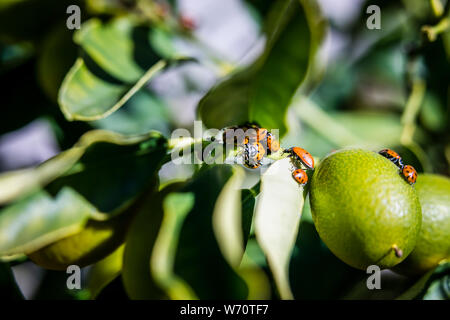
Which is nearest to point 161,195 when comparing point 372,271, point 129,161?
point 129,161

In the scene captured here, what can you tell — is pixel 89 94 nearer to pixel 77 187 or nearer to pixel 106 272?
pixel 77 187

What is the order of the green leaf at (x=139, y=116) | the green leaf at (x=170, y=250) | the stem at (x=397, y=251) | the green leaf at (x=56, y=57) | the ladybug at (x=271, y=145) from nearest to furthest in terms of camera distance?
the green leaf at (x=170, y=250), the stem at (x=397, y=251), the ladybug at (x=271, y=145), the green leaf at (x=56, y=57), the green leaf at (x=139, y=116)

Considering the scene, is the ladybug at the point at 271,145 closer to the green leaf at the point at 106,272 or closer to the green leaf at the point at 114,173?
the green leaf at the point at 114,173

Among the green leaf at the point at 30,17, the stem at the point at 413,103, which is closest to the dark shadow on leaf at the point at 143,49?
the green leaf at the point at 30,17

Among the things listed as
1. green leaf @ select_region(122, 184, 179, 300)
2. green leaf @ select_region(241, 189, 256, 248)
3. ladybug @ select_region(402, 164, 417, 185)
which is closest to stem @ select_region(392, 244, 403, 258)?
ladybug @ select_region(402, 164, 417, 185)

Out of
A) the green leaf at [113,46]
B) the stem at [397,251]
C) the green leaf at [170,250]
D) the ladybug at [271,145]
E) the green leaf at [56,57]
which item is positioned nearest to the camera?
the green leaf at [170,250]

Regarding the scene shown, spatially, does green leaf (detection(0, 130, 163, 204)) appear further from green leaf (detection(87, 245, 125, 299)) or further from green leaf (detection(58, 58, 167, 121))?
green leaf (detection(87, 245, 125, 299))
